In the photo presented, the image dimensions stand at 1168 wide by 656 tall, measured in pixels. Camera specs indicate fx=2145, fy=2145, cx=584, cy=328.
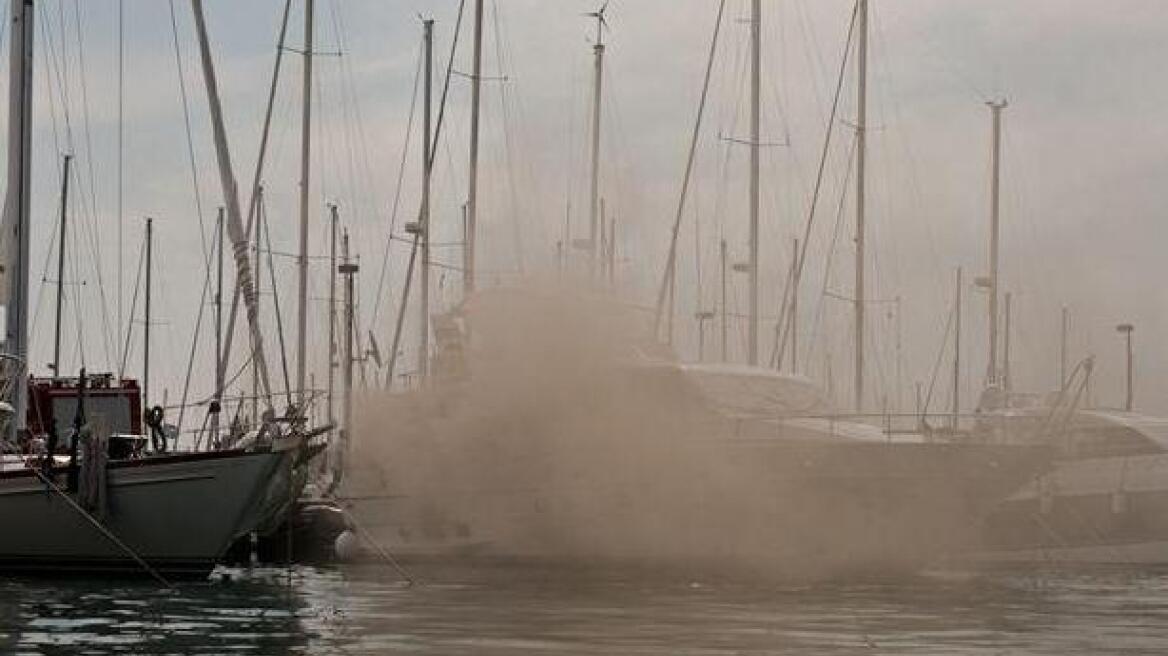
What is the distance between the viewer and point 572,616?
111 ft

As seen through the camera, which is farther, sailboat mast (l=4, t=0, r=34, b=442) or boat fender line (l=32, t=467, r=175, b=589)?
sailboat mast (l=4, t=0, r=34, b=442)

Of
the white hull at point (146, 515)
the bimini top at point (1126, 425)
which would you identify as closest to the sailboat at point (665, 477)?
the bimini top at point (1126, 425)

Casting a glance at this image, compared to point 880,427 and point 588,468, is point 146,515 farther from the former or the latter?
point 880,427

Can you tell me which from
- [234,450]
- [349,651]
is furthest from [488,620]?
[234,450]

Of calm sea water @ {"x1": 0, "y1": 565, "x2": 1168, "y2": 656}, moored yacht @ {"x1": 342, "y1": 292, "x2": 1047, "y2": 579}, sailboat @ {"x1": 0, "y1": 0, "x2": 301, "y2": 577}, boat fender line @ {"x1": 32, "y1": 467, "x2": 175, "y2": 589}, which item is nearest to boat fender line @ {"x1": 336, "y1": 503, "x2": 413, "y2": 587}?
moored yacht @ {"x1": 342, "y1": 292, "x2": 1047, "y2": 579}

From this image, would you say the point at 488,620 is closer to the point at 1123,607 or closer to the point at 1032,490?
the point at 1123,607

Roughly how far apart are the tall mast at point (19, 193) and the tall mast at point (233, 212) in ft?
12.3

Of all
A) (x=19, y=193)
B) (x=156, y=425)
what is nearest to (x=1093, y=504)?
(x=156, y=425)

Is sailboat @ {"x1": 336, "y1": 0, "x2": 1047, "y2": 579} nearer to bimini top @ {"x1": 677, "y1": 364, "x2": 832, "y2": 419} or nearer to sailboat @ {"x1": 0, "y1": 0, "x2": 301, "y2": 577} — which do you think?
bimini top @ {"x1": 677, "y1": 364, "x2": 832, "y2": 419}

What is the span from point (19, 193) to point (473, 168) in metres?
16.5

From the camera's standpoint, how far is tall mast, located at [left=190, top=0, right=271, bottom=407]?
4178cm

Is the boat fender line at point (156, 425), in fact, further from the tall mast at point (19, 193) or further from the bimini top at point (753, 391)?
the bimini top at point (753, 391)

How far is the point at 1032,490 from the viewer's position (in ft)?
173

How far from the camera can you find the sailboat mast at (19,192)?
1747 inches
